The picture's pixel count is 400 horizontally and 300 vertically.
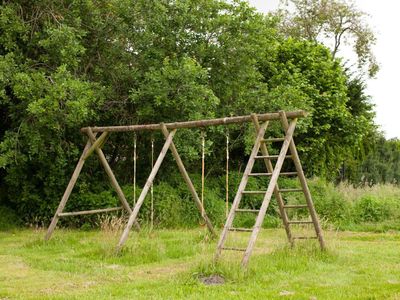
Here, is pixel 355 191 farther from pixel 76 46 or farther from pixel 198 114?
pixel 76 46

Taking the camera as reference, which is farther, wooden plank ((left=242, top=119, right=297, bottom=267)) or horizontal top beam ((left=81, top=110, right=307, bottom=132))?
horizontal top beam ((left=81, top=110, right=307, bottom=132))

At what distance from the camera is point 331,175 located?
83.1 ft

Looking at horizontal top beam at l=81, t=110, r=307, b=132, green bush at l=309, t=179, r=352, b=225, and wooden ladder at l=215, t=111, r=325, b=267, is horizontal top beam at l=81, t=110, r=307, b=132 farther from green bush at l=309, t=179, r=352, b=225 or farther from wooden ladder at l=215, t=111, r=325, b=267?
green bush at l=309, t=179, r=352, b=225

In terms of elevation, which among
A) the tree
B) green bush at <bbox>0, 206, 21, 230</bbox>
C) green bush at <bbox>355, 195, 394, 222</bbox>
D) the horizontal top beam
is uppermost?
the tree

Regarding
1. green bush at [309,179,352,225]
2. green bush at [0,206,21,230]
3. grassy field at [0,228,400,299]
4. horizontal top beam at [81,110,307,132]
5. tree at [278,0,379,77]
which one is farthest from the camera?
tree at [278,0,379,77]

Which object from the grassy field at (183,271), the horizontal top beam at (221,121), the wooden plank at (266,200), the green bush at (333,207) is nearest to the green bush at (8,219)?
the grassy field at (183,271)

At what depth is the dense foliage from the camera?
44.1 ft

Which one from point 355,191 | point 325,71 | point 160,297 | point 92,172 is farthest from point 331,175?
point 160,297

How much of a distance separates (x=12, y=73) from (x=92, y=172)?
4.12 m

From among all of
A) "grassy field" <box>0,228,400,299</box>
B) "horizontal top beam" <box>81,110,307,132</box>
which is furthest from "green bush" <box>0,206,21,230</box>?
"horizontal top beam" <box>81,110,307,132</box>

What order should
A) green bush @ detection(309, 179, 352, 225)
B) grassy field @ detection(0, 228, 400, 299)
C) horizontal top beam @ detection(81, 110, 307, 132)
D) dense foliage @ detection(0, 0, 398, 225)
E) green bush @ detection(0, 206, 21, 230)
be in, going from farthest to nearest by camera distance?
green bush @ detection(309, 179, 352, 225) < green bush @ detection(0, 206, 21, 230) < dense foliage @ detection(0, 0, 398, 225) < horizontal top beam @ detection(81, 110, 307, 132) < grassy field @ detection(0, 228, 400, 299)

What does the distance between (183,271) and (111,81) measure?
8.42m

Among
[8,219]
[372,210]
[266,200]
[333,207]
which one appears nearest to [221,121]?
[266,200]

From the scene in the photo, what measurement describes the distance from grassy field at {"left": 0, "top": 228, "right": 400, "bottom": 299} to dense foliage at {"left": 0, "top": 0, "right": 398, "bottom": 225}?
3138 millimetres
